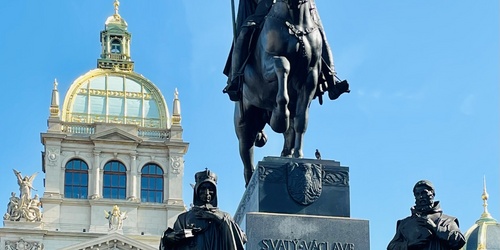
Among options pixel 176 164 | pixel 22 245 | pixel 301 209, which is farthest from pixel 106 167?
pixel 301 209

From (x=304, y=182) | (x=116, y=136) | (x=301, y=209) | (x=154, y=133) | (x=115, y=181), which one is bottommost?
(x=301, y=209)

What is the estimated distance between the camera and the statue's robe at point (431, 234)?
15039mm

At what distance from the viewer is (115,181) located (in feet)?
328

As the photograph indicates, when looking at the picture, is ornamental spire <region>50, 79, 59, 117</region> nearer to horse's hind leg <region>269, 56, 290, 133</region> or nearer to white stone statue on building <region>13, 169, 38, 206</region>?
white stone statue on building <region>13, 169, 38, 206</region>

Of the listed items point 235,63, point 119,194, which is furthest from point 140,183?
point 235,63

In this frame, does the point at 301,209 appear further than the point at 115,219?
No

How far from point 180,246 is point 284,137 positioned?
4.10m

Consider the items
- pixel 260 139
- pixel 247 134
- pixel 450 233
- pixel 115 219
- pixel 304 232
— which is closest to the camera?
pixel 450 233

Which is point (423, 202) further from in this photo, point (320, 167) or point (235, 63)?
point (235, 63)

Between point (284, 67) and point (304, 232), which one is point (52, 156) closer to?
point (284, 67)

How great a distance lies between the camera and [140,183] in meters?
99.9

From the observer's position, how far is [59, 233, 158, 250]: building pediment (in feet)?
305

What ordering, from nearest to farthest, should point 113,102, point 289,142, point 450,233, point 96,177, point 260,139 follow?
point 450,233 < point 289,142 < point 260,139 < point 96,177 < point 113,102

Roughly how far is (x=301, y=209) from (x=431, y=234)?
2847 millimetres
